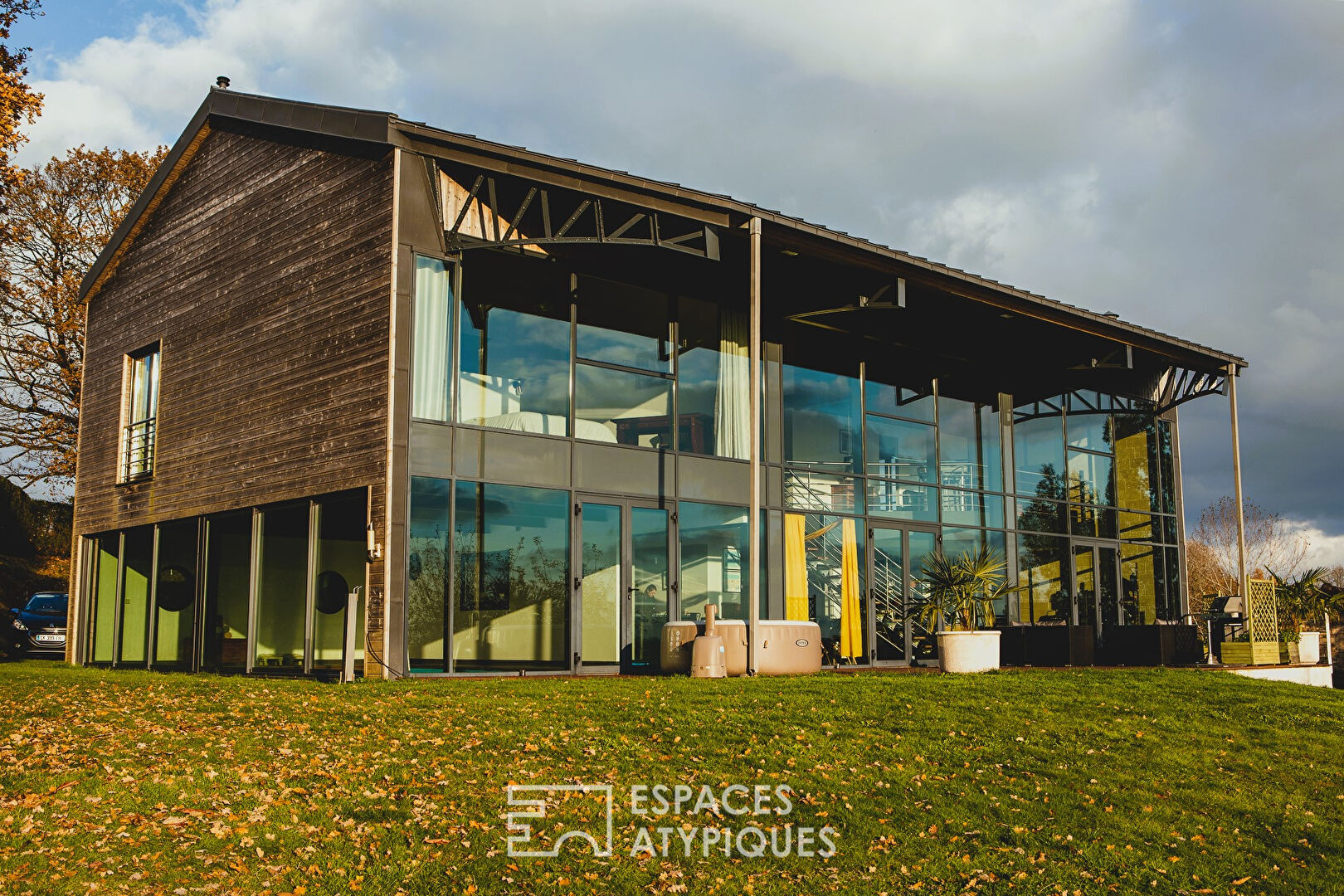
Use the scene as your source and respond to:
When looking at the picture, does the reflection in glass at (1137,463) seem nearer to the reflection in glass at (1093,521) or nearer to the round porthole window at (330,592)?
the reflection in glass at (1093,521)

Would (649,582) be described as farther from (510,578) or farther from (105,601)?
(105,601)

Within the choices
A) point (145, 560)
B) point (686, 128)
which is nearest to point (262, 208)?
point (145, 560)

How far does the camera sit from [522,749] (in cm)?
769

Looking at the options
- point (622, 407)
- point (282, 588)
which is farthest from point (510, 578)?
point (282, 588)

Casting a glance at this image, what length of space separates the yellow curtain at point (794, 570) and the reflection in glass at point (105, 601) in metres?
9.72

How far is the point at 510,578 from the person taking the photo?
12.6 meters

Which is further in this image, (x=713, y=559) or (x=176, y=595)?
(x=176, y=595)

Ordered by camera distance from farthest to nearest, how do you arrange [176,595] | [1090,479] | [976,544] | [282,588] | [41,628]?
[41,628] < [1090,479] < [976,544] < [176,595] < [282,588]

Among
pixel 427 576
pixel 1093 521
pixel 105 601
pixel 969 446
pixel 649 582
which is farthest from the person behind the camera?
pixel 1093 521

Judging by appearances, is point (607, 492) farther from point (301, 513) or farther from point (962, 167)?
point (962, 167)

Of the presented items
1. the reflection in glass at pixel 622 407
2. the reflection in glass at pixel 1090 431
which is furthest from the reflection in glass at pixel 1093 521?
the reflection in glass at pixel 622 407

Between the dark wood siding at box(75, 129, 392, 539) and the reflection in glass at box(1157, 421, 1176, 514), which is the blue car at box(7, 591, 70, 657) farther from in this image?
the reflection in glass at box(1157, 421, 1176, 514)

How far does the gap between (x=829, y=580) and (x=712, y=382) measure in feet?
10.5

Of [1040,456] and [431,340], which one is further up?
[431,340]
